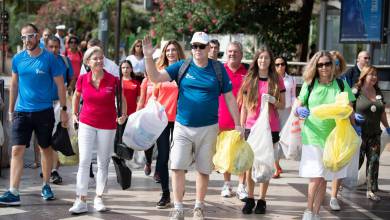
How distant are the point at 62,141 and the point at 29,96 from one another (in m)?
0.59

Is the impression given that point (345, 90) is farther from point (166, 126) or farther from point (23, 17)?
point (23, 17)

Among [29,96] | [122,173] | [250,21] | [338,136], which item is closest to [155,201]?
[122,173]

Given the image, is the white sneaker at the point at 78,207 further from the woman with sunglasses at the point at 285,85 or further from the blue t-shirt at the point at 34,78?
the woman with sunglasses at the point at 285,85

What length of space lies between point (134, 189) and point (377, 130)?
307cm

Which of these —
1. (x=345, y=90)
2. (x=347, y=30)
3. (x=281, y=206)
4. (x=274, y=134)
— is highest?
(x=347, y=30)

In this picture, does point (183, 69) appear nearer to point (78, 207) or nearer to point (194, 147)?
point (194, 147)

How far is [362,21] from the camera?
57.9 feet

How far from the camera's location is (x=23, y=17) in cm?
5169

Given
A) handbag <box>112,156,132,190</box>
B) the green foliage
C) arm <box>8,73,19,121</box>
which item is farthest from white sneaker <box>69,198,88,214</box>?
the green foliage

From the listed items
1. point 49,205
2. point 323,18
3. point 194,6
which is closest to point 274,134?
point 49,205

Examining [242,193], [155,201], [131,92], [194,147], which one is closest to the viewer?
[194,147]

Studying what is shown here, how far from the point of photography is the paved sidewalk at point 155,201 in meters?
7.24

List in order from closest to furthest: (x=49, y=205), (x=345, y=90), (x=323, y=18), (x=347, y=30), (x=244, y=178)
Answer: (x=345, y=90)
(x=49, y=205)
(x=244, y=178)
(x=347, y=30)
(x=323, y=18)

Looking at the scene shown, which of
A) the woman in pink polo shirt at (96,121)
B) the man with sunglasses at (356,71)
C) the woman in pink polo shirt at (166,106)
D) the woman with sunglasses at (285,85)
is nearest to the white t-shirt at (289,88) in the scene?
the woman with sunglasses at (285,85)
